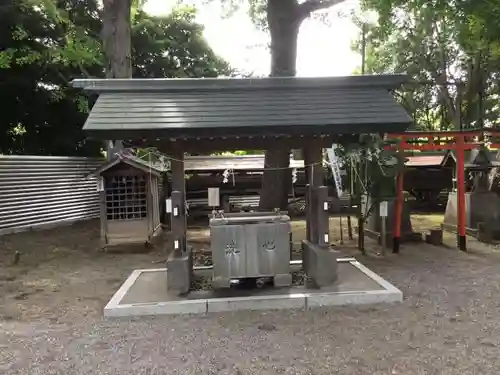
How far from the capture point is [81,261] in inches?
425

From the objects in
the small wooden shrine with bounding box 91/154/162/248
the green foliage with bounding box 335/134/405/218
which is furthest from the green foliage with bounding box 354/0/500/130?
the small wooden shrine with bounding box 91/154/162/248

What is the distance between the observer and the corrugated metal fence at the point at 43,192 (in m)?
14.7

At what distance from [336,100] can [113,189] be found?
7311 millimetres

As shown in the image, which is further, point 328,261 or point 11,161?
point 11,161

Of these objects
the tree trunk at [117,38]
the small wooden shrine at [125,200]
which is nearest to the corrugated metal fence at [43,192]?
the small wooden shrine at [125,200]

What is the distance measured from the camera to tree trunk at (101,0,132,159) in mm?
14148

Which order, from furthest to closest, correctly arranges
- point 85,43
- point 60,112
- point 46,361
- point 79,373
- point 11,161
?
point 60,112 < point 85,43 < point 11,161 < point 46,361 < point 79,373

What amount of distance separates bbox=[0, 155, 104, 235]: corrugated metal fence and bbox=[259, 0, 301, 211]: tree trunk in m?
5.94

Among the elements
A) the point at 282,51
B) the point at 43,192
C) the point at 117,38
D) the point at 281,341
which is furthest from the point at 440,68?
the point at 281,341

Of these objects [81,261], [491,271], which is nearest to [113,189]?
[81,261]

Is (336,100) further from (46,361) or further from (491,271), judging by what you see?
(46,361)

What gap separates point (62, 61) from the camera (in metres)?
16.2

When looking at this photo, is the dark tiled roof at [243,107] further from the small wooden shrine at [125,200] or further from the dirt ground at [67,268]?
the small wooden shrine at [125,200]

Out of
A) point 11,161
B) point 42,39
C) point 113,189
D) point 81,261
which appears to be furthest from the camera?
point 42,39
